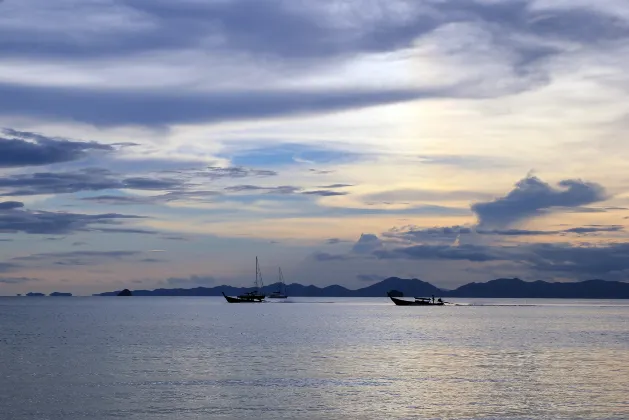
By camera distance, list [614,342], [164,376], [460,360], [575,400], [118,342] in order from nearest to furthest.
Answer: [575,400], [164,376], [460,360], [118,342], [614,342]

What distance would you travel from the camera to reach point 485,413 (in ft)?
188

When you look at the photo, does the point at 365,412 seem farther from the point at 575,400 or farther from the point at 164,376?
the point at 164,376

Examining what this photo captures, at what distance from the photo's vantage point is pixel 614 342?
440 feet

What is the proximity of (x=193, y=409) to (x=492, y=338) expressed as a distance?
9510cm

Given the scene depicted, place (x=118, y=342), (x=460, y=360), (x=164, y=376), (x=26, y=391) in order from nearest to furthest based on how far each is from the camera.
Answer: (x=26, y=391) → (x=164, y=376) → (x=460, y=360) → (x=118, y=342)

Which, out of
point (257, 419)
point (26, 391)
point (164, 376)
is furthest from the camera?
point (164, 376)

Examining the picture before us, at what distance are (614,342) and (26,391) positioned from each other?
10165 cm

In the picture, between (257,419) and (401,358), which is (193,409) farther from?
(401,358)

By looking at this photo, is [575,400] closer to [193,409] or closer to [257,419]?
[257,419]

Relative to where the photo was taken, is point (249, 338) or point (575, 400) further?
point (249, 338)

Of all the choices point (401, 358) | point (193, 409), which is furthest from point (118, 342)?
point (193, 409)

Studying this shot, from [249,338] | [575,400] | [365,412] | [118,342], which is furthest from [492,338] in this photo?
[365,412]

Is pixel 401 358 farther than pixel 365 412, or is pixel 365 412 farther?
pixel 401 358

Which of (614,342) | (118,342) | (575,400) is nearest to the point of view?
(575,400)
